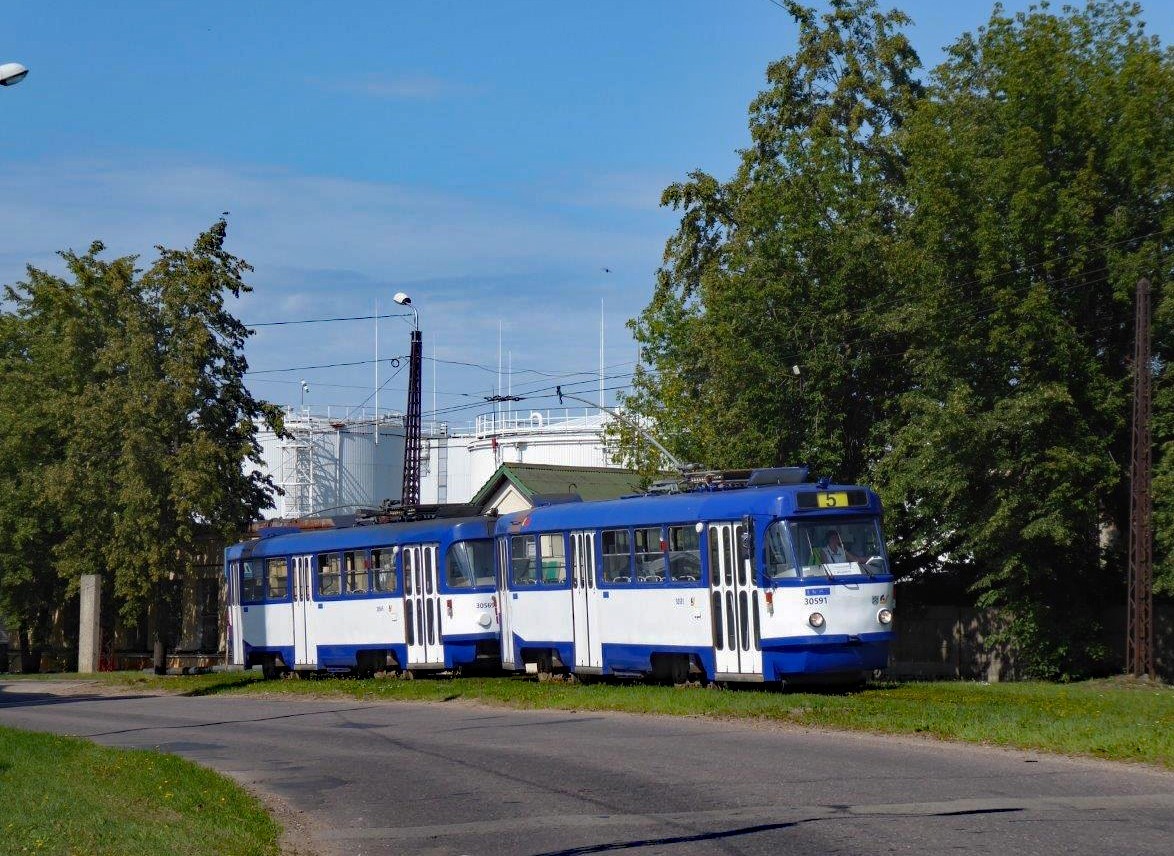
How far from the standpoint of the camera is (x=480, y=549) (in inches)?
1180

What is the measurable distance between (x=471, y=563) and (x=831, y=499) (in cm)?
945

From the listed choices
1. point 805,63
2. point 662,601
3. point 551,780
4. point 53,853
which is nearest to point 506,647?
point 662,601

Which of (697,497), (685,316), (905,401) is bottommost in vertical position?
(697,497)

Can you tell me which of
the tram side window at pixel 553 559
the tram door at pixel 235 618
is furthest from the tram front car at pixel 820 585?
the tram door at pixel 235 618

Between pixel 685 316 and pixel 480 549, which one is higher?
pixel 685 316

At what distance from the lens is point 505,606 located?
95.7ft

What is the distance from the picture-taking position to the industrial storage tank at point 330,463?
80.7 meters

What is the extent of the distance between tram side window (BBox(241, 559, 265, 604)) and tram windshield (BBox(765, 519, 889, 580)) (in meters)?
17.6

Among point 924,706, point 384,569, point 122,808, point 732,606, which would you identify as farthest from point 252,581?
point 122,808

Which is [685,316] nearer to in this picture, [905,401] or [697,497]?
[905,401]

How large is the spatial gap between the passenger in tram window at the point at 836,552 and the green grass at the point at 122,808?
384 inches

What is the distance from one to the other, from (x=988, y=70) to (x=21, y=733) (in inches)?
993

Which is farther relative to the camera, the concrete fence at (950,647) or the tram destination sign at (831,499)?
the concrete fence at (950,647)

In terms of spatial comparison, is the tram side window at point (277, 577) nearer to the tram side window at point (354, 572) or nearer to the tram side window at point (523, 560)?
the tram side window at point (354, 572)
